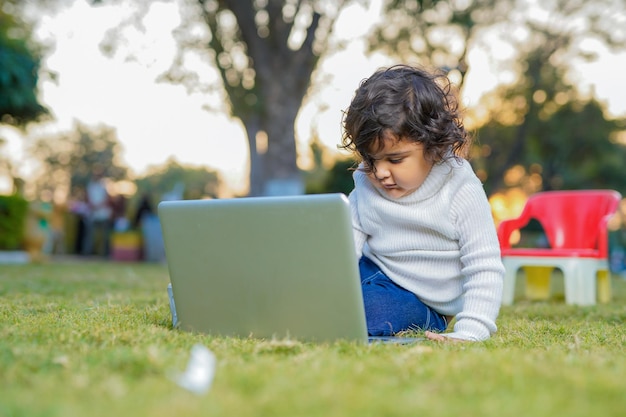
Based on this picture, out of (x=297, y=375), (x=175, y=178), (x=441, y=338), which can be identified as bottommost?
(x=175, y=178)

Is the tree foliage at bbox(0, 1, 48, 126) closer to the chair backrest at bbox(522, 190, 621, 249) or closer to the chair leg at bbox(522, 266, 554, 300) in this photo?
the chair backrest at bbox(522, 190, 621, 249)

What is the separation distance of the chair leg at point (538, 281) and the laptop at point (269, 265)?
3872mm

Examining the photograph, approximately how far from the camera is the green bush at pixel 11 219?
12523mm

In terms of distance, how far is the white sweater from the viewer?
2623mm

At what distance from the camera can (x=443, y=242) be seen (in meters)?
2.83

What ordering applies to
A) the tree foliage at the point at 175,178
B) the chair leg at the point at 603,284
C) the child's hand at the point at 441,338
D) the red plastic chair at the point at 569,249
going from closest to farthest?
the child's hand at the point at 441,338
the red plastic chair at the point at 569,249
the chair leg at the point at 603,284
the tree foliage at the point at 175,178

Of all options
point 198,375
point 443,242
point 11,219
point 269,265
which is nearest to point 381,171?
point 443,242

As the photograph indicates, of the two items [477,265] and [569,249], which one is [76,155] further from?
[477,265]

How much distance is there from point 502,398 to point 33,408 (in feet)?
3.01

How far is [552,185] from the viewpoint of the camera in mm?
26047

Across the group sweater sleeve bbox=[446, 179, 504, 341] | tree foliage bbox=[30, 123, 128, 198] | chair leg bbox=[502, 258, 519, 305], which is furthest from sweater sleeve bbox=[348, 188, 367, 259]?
tree foliage bbox=[30, 123, 128, 198]

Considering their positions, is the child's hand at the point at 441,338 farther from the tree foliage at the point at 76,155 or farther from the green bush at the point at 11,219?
the tree foliage at the point at 76,155

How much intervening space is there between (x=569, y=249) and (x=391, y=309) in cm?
382

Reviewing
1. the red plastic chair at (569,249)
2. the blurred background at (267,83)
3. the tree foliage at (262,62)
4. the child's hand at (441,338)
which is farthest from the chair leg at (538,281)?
the tree foliage at (262,62)
